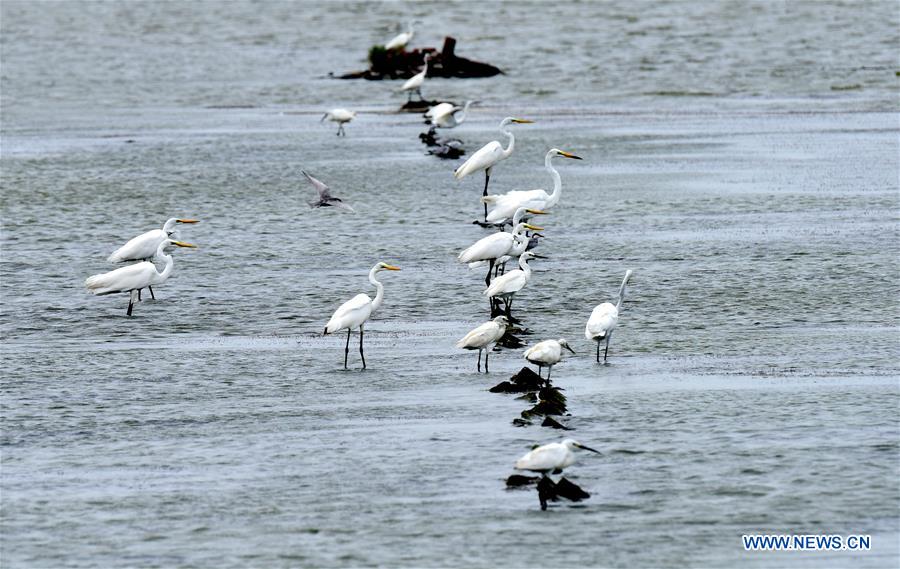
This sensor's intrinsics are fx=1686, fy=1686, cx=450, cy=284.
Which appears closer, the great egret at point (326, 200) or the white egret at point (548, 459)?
the white egret at point (548, 459)

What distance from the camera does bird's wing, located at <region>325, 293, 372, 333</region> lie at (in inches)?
571

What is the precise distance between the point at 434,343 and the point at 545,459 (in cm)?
Result: 493

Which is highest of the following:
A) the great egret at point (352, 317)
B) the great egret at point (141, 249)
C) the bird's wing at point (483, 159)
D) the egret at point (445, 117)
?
the great egret at point (352, 317)

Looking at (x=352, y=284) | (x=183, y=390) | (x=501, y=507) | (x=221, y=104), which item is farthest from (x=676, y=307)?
(x=221, y=104)

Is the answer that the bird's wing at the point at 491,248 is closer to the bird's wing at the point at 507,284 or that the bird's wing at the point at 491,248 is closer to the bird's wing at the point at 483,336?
the bird's wing at the point at 507,284

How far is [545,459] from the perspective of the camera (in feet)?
33.8

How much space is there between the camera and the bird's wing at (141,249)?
18.7 metres

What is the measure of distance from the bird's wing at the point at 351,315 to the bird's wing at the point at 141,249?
4.72m

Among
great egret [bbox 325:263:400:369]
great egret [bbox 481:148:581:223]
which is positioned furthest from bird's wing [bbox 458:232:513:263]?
great egret [bbox 325:263:400:369]

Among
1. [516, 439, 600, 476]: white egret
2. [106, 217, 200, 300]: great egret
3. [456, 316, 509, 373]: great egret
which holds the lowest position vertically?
[106, 217, 200, 300]: great egret

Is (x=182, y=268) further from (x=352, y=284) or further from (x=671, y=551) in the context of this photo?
(x=671, y=551)

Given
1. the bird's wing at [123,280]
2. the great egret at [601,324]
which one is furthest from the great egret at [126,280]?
the great egret at [601,324]

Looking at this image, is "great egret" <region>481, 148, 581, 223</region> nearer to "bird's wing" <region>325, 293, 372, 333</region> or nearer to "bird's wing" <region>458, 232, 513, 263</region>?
"bird's wing" <region>458, 232, 513, 263</region>

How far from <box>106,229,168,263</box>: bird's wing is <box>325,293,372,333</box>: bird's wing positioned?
A: 472 cm
